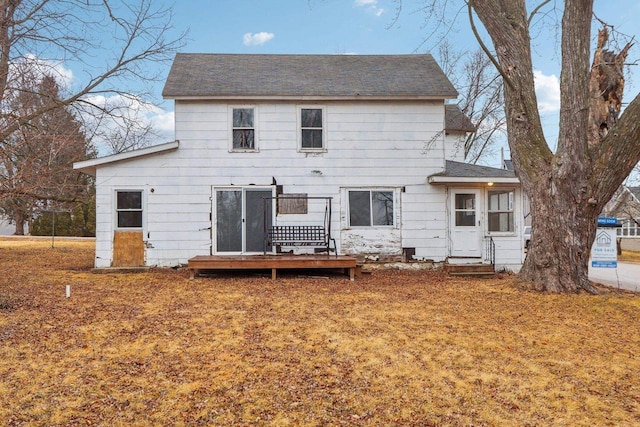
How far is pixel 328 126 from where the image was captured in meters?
11.5

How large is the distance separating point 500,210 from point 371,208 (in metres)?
3.66

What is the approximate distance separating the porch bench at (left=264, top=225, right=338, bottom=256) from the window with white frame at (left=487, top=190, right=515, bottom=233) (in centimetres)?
453

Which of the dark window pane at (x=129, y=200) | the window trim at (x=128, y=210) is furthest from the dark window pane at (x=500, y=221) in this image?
the dark window pane at (x=129, y=200)

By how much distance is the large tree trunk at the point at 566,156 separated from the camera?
7.75 metres

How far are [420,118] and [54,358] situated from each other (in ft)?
33.0

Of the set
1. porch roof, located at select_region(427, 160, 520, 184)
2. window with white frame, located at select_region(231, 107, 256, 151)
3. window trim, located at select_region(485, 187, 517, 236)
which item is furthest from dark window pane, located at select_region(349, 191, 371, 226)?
window trim, located at select_region(485, 187, 517, 236)

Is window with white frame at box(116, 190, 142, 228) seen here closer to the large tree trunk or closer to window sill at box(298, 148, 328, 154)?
window sill at box(298, 148, 328, 154)

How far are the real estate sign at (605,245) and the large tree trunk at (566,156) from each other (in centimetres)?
97

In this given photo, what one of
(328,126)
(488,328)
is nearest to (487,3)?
(328,126)

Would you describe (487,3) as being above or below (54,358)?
above

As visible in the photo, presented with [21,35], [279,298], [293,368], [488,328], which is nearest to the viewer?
[293,368]

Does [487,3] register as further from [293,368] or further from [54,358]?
[54,358]

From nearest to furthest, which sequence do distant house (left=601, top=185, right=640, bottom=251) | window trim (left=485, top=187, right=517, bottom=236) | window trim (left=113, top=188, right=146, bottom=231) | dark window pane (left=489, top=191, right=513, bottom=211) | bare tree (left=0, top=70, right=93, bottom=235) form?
bare tree (left=0, top=70, right=93, bottom=235) < window trim (left=113, top=188, right=146, bottom=231) < window trim (left=485, top=187, right=517, bottom=236) < dark window pane (left=489, top=191, right=513, bottom=211) < distant house (left=601, top=185, right=640, bottom=251)

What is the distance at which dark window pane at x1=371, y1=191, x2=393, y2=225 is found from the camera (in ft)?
37.8
